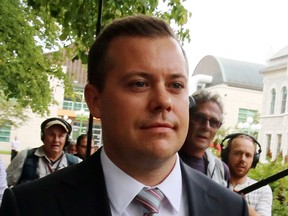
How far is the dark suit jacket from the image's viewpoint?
1250 mm

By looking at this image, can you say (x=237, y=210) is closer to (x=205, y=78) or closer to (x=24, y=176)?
(x=24, y=176)

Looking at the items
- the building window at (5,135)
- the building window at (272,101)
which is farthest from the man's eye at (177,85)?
the building window at (5,135)

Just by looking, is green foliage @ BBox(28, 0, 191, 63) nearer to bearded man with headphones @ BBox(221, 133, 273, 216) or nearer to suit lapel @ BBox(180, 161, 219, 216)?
bearded man with headphones @ BBox(221, 133, 273, 216)

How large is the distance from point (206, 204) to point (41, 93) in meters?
10.3

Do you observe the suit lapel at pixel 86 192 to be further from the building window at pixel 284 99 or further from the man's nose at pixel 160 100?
the building window at pixel 284 99

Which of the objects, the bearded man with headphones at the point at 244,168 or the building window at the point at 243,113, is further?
the building window at the point at 243,113

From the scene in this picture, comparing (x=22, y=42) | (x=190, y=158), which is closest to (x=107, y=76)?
(x=190, y=158)

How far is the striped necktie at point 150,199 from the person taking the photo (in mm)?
1250

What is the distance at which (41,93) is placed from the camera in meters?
11.3

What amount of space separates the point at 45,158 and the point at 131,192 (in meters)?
2.79

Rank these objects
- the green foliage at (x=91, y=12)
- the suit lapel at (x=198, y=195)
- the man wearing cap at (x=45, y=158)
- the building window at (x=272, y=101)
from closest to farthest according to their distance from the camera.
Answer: the suit lapel at (x=198, y=195)
the man wearing cap at (x=45, y=158)
the green foliage at (x=91, y=12)
the building window at (x=272, y=101)

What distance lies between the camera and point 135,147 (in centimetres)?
123

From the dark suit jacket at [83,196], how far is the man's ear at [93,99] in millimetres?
130

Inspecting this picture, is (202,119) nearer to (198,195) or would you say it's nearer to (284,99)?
(198,195)
